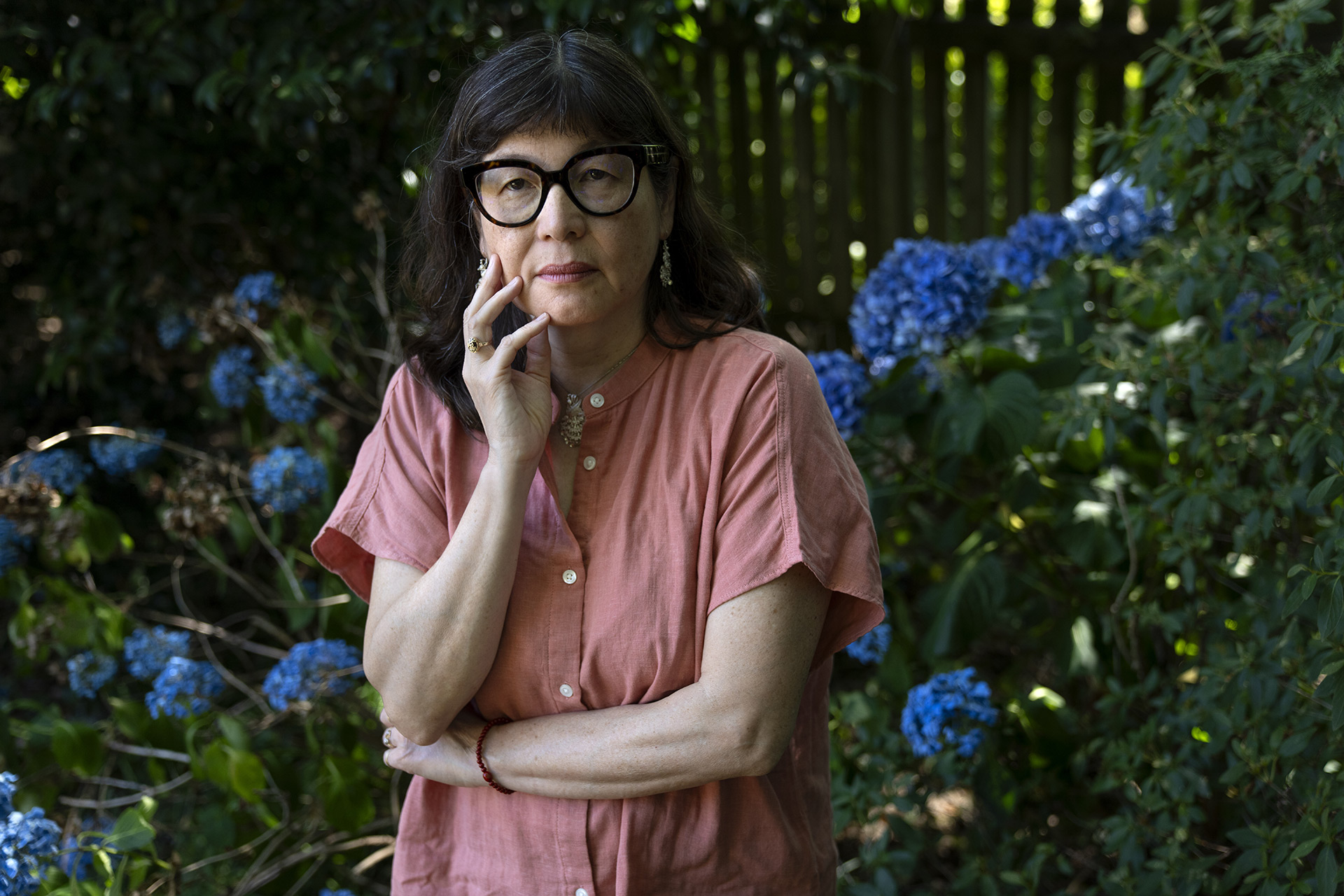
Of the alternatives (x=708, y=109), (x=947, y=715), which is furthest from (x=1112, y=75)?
(x=947, y=715)

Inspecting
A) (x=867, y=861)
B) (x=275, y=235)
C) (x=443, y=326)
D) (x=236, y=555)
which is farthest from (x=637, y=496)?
(x=236, y=555)

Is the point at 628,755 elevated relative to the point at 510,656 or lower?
lower

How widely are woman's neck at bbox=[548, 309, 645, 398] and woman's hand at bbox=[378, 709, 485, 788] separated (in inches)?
19.7

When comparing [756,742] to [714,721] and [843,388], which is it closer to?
[714,721]

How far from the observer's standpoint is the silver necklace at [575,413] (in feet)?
5.03

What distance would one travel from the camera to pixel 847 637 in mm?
1518

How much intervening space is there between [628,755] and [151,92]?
2.21 m

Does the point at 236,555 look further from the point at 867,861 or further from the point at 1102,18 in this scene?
the point at 1102,18

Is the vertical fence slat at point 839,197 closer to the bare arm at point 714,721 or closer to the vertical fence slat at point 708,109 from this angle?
the vertical fence slat at point 708,109

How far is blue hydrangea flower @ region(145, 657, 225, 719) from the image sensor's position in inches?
87.9

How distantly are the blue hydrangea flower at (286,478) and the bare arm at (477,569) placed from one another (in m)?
1.07

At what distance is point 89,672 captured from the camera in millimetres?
2416

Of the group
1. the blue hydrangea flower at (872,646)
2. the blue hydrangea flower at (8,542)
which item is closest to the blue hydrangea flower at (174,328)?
the blue hydrangea flower at (8,542)

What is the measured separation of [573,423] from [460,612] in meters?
0.32
